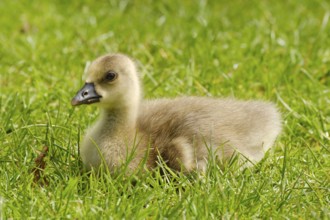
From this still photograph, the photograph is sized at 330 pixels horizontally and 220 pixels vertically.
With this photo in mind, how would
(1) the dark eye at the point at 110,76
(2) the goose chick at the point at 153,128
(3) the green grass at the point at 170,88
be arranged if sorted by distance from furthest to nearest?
(1) the dark eye at the point at 110,76, (2) the goose chick at the point at 153,128, (3) the green grass at the point at 170,88

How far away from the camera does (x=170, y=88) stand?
186 inches

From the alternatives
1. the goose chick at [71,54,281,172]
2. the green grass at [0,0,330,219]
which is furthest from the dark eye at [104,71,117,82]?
the green grass at [0,0,330,219]

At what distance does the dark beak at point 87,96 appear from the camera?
361 centimetres

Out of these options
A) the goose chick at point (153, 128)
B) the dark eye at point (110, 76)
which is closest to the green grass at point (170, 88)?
the goose chick at point (153, 128)

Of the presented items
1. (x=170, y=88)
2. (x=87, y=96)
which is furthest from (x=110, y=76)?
(x=170, y=88)

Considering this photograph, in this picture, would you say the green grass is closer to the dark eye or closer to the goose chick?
the goose chick

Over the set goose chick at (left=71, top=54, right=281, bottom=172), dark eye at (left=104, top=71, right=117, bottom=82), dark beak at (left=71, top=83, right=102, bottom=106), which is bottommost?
goose chick at (left=71, top=54, right=281, bottom=172)

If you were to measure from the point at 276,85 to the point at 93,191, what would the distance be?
6.10 feet

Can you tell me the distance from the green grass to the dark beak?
0.59 ft

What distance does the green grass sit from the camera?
3.21 metres

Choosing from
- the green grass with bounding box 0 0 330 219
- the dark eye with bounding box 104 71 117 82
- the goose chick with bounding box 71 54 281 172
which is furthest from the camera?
the dark eye with bounding box 104 71 117 82

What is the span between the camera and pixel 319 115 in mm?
4238

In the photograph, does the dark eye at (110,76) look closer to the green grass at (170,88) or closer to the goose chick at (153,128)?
the goose chick at (153,128)

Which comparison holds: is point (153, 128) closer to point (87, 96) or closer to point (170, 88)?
point (87, 96)
